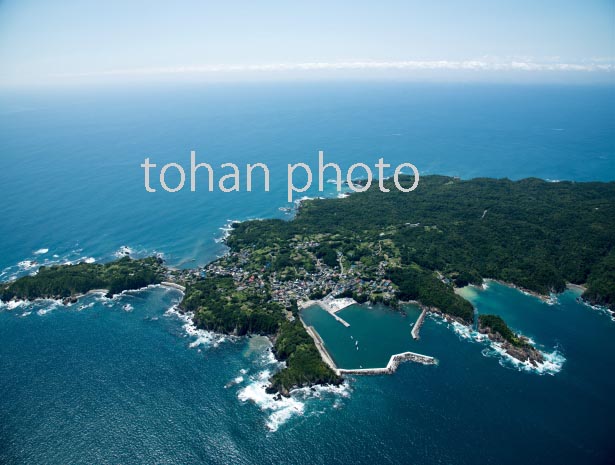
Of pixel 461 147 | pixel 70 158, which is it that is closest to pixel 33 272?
pixel 70 158

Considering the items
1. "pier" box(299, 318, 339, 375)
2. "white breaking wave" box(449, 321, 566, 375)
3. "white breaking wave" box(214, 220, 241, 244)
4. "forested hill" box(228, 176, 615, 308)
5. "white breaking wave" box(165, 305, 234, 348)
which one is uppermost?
"forested hill" box(228, 176, 615, 308)

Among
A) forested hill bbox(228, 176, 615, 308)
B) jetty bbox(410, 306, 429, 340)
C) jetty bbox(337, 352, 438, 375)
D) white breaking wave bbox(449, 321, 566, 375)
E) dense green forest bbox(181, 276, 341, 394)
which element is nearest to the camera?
dense green forest bbox(181, 276, 341, 394)

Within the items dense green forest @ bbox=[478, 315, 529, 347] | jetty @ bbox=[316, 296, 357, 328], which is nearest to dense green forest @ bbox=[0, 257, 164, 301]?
jetty @ bbox=[316, 296, 357, 328]

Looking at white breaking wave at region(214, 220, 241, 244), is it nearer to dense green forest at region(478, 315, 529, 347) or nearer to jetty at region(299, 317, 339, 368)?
jetty at region(299, 317, 339, 368)

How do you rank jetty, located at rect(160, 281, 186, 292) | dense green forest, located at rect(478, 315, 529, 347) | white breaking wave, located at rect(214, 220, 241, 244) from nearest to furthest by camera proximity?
dense green forest, located at rect(478, 315, 529, 347)
jetty, located at rect(160, 281, 186, 292)
white breaking wave, located at rect(214, 220, 241, 244)

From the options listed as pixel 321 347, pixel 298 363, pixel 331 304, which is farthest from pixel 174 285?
pixel 298 363

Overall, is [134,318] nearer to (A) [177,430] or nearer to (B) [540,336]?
(A) [177,430]
